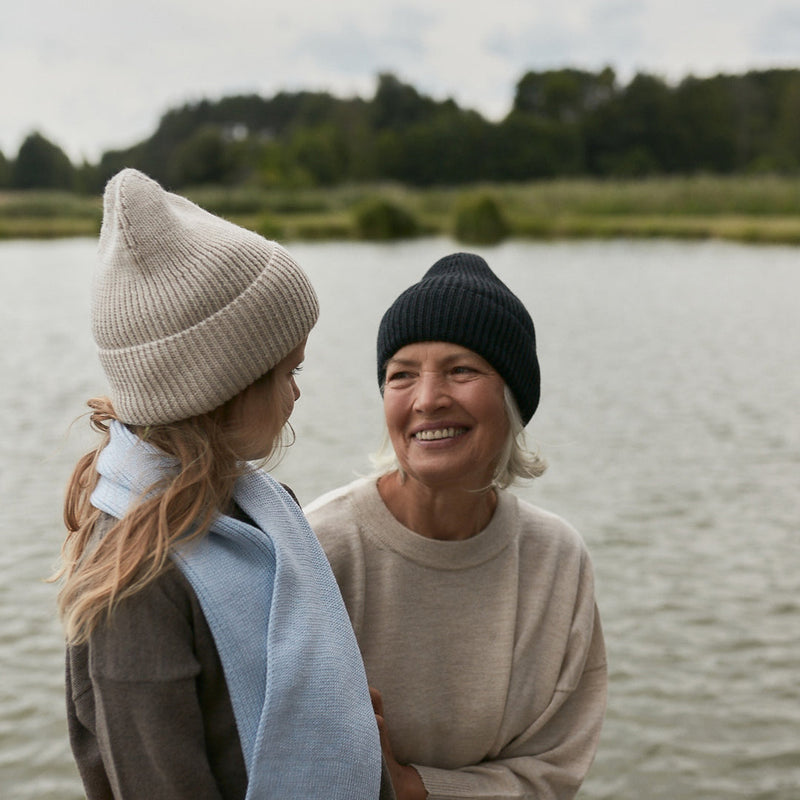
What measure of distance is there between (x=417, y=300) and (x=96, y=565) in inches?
34.0

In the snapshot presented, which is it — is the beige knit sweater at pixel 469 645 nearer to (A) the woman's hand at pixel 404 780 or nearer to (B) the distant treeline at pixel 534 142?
(A) the woman's hand at pixel 404 780

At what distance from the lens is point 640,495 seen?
7156mm

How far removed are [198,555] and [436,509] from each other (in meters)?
0.77

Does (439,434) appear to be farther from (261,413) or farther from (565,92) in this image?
(565,92)

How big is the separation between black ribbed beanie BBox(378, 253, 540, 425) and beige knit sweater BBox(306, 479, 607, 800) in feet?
1.02

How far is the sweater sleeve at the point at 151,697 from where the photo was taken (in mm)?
1325

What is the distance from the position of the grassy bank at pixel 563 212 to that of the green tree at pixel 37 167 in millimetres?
23279

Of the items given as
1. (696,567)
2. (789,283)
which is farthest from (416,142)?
(696,567)

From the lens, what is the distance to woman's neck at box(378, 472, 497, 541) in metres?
2.09

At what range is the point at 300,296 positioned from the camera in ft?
5.09

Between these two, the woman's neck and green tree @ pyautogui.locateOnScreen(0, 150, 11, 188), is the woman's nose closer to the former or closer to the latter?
the woman's neck

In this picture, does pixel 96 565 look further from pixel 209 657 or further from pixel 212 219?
pixel 212 219

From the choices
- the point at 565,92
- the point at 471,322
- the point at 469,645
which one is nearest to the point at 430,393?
the point at 471,322

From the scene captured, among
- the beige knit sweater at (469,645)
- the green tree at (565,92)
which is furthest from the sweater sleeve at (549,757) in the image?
the green tree at (565,92)
